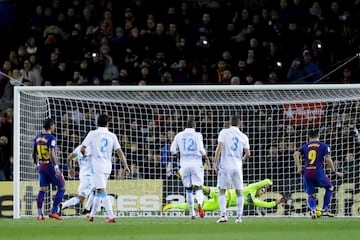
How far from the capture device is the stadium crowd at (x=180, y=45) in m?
22.7

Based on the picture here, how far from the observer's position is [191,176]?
62.9 feet

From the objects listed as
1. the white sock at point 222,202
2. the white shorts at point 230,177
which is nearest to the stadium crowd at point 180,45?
the white shorts at point 230,177

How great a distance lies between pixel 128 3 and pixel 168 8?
1014 mm

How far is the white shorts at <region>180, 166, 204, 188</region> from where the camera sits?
753 inches

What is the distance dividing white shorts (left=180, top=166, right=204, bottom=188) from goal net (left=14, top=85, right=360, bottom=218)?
1.49m

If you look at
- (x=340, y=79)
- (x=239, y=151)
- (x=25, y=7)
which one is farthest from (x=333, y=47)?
(x=25, y=7)

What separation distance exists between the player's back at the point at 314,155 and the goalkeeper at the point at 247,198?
1772mm

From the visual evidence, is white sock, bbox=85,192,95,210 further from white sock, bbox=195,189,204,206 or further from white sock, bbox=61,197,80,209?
white sock, bbox=195,189,204,206

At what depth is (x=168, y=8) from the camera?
24719mm

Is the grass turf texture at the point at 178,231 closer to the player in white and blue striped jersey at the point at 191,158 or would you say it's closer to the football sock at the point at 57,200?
the football sock at the point at 57,200

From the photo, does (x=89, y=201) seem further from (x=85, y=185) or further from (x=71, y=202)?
(x=71, y=202)

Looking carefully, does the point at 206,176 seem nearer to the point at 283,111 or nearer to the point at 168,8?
the point at 283,111

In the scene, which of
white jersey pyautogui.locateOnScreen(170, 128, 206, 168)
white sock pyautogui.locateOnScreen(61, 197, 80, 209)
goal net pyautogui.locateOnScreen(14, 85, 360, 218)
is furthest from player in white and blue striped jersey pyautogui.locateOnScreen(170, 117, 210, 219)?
white sock pyautogui.locateOnScreen(61, 197, 80, 209)

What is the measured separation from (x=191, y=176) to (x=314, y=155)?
2316 millimetres
